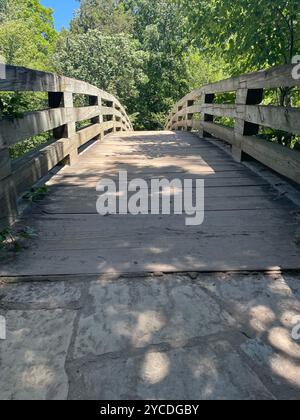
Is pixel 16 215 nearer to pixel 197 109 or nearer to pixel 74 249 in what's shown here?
pixel 74 249

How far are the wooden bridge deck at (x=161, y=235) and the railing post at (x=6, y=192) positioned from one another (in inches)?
8.4

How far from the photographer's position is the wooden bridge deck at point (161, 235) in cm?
217

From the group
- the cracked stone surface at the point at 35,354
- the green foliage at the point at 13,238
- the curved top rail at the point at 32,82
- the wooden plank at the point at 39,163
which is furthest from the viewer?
the wooden plank at the point at 39,163

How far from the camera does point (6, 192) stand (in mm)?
2547

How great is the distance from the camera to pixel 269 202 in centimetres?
326

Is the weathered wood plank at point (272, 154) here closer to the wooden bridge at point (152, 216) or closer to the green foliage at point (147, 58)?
the wooden bridge at point (152, 216)

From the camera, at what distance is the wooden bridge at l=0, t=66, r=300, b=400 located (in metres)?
1.37

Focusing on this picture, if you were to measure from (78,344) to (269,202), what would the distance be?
2404 mm

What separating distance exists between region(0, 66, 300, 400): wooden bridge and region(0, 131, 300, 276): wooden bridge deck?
12 mm

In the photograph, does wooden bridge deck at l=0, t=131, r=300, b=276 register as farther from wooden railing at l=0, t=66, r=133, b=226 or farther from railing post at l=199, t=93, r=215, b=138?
railing post at l=199, t=93, r=215, b=138

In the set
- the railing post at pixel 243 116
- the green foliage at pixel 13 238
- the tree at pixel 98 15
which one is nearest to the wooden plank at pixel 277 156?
the railing post at pixel 243 116

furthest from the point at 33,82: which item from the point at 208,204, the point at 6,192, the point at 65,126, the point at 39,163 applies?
the point at 208,204

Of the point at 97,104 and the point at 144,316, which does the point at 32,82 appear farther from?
the point at 97,104
